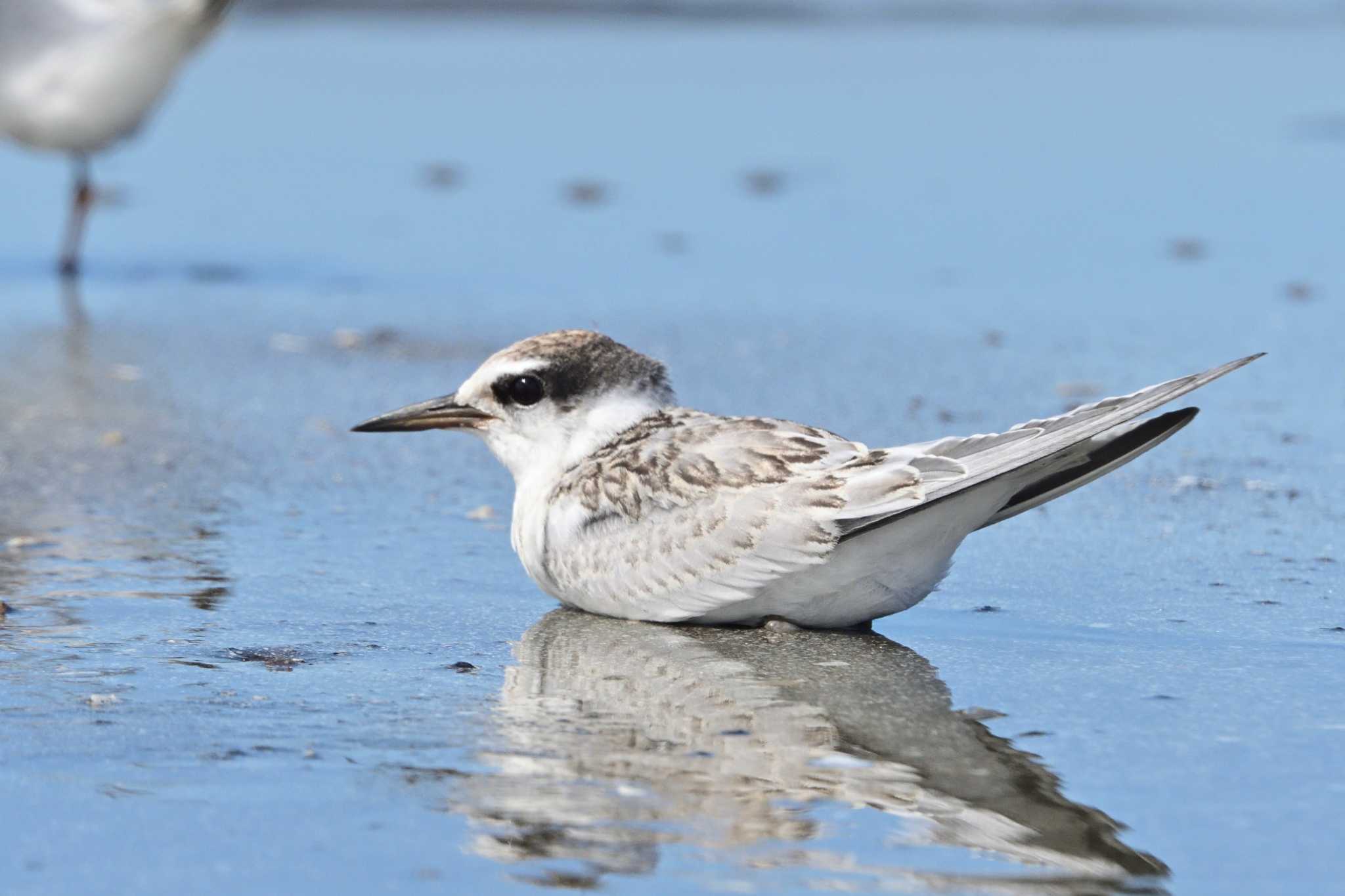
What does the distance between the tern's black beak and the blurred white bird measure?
4262 millimetres

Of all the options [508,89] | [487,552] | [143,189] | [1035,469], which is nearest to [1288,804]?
[1035,469]

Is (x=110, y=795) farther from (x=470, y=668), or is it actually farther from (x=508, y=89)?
(x=508, y=89)

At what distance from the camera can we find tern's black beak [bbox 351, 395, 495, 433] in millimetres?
4691

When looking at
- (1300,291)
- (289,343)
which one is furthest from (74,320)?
(1300,291)

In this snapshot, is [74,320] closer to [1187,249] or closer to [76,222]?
[76,222]

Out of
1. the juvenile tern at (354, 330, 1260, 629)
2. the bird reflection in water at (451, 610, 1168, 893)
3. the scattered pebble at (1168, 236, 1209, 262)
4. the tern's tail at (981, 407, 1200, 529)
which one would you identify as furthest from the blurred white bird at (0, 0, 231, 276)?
the tern's tail at (981, 407, 1200, 529)

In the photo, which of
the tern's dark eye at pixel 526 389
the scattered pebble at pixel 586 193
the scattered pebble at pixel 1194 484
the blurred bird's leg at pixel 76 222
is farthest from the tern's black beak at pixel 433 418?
the scattered pebble at pixel 586 193

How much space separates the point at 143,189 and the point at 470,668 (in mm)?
7008

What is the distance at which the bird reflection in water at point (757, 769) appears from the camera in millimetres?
2936

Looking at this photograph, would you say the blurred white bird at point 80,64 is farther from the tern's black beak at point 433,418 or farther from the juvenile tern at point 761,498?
the juvenile tern at point 761,498

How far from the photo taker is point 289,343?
24.1 feet

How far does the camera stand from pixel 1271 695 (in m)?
3.75

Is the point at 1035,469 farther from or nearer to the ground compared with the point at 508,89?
nearer to the ground

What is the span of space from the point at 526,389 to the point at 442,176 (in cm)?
563
